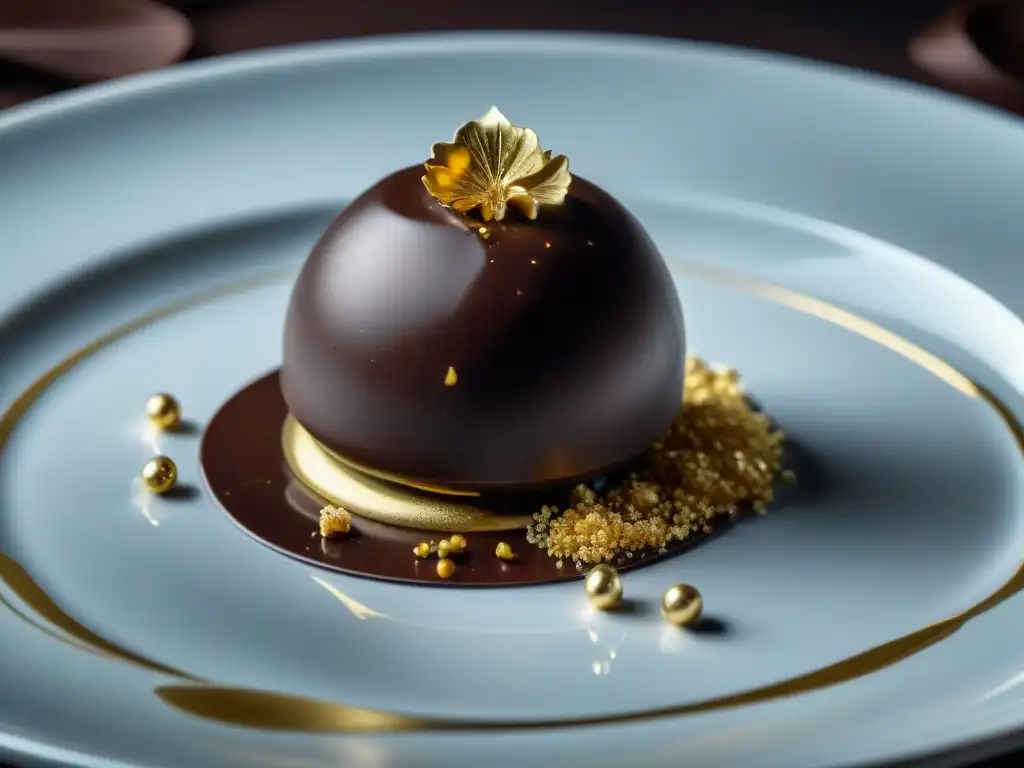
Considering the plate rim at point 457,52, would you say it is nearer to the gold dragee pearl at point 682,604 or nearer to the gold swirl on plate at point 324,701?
the gold swirl on plate at point 324,701

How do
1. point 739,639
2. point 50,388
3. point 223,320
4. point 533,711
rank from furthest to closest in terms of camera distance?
point 223,320 < point 50,388 < point 739,639 < point 533,711

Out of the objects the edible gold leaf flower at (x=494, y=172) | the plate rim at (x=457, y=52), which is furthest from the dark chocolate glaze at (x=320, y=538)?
the plate rim at (x=457, y=52)

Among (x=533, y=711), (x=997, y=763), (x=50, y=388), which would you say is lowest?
(x=50, y=388)

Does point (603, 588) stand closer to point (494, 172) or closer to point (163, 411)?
point (494, 172)

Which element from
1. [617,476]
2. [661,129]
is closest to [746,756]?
[617,476]

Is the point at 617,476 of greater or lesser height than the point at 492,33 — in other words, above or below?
below

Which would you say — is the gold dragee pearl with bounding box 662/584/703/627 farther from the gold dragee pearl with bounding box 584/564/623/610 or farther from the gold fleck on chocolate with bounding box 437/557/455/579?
the gold fleck on chocolate with bounding box 437/557/455/579

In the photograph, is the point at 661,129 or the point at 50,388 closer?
the point at 50,388

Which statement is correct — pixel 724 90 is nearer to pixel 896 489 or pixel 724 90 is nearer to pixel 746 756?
pixel 896 489
